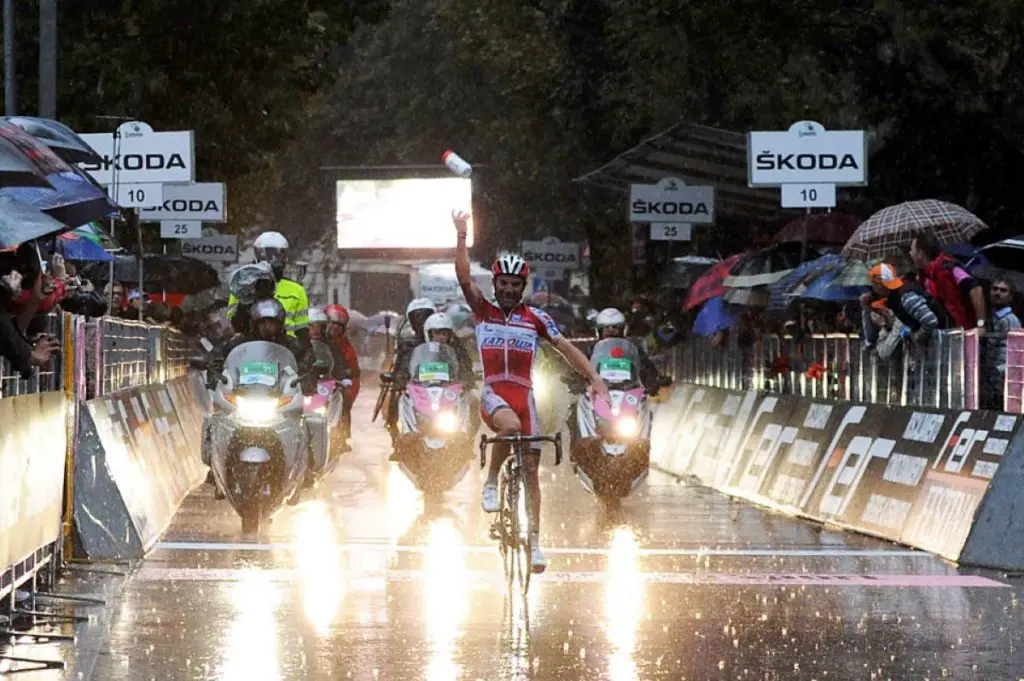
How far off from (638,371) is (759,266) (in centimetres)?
667

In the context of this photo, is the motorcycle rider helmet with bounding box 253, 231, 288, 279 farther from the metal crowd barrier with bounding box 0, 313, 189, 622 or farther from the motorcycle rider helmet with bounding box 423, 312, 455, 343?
the motorcycle rider helmet with bounding box 423, 312, 455, 343

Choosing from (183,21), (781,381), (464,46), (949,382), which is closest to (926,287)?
(949,382)

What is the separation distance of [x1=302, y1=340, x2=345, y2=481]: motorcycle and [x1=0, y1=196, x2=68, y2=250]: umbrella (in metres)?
6.05

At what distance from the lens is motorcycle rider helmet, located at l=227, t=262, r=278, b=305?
18.0 meters

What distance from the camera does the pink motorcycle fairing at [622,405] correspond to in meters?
19.0

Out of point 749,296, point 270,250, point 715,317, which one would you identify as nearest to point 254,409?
point 270,250

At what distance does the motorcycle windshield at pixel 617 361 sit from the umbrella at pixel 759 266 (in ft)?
19.7

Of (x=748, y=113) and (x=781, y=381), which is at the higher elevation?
(x=748, y=113)

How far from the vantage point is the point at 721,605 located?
490 inches

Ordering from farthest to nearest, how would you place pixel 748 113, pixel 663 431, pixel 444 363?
pixel 748 113, pixel 663 431, pixel 444 363

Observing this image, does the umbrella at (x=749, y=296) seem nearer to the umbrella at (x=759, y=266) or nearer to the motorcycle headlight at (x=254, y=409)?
the umbrella at (x=759, y=266)

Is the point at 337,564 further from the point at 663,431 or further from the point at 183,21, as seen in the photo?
the point at 183,21

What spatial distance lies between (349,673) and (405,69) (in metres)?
63.2

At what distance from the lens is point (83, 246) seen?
2081 centimetres
